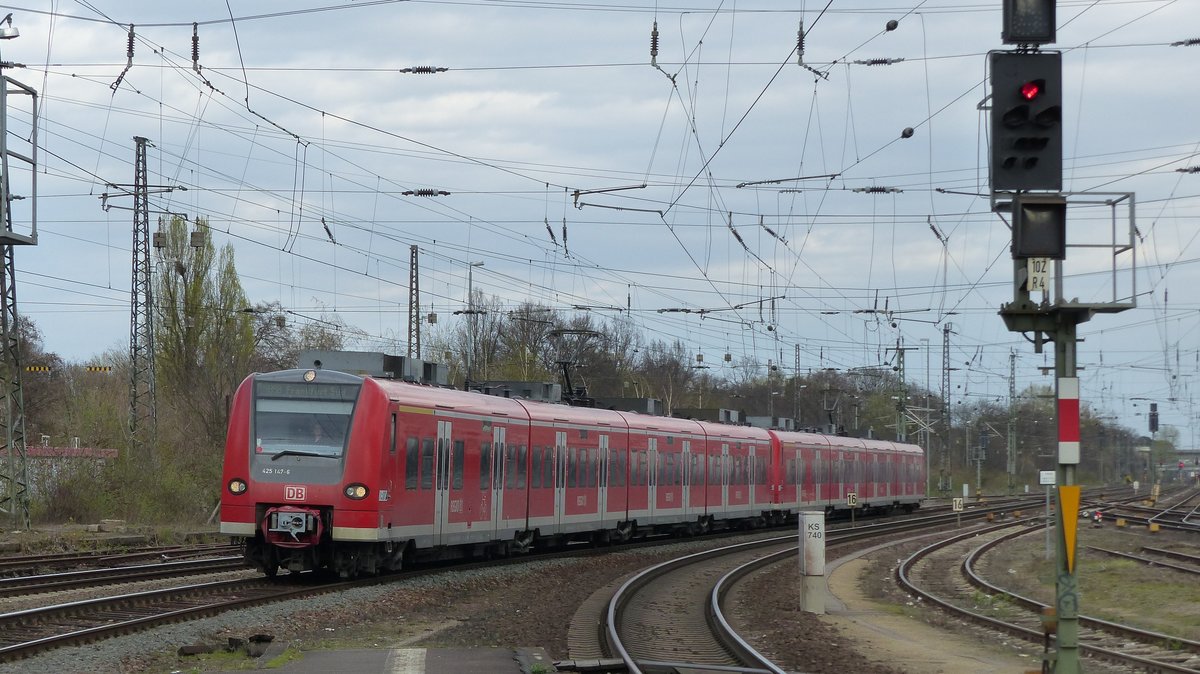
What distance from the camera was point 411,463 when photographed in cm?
2027

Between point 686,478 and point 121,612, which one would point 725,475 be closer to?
point 686,478

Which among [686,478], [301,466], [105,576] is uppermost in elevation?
[301,466]

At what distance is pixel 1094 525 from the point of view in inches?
1829

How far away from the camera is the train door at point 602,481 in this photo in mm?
29828

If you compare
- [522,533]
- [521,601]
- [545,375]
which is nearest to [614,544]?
[522,533]

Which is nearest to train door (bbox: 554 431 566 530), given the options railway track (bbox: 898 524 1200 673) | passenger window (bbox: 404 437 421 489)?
railway track (bbox: 898 524 1200 673)

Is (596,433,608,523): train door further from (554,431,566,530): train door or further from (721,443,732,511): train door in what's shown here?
(721,443,732,511): train door

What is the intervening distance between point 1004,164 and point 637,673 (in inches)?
211

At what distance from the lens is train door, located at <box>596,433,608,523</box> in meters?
29.8

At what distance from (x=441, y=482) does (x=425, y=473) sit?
752 mm

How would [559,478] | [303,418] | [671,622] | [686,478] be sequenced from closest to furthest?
[671,622] < [303,418] < [559,478] < [686,478]

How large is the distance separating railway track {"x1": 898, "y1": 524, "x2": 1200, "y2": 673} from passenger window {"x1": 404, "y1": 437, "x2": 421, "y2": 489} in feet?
26.2

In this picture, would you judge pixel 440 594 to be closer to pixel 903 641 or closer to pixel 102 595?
pixel 102 595

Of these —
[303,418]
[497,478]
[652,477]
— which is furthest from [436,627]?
[652,477]
